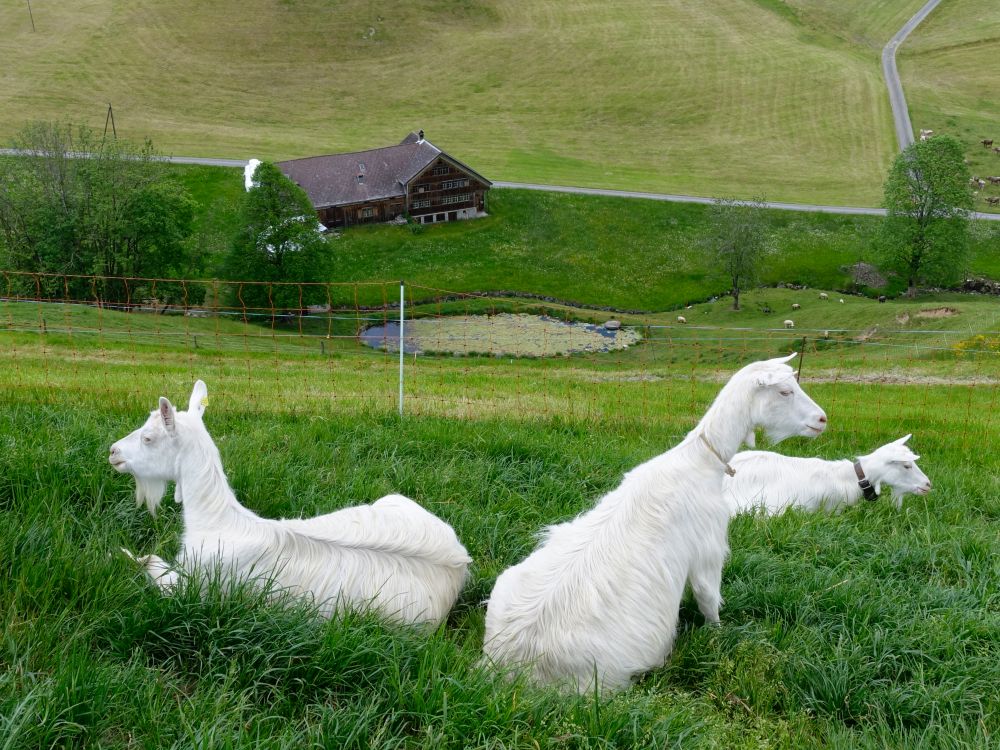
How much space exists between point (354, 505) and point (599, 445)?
3.76m

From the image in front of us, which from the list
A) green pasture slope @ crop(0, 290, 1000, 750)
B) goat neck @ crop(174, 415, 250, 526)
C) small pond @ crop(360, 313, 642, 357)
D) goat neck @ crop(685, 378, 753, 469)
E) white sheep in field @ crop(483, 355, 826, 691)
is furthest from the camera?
small pond @ crop(360, 313, 642, 357)

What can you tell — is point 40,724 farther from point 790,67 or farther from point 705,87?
point 790,67

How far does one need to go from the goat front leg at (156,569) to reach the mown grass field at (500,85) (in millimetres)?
78011

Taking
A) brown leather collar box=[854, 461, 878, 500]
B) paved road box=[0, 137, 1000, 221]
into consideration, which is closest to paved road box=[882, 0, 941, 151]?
paved road box=[0, 137, 1000, 221]

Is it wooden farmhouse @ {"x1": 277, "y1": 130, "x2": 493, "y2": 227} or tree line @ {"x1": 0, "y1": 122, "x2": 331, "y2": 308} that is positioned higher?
wooden farmhouse @ {"x1": 277, "y1": 130, "x2": 493, "y2": 227}

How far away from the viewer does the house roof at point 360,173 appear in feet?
232

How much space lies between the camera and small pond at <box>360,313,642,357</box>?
45.2 m

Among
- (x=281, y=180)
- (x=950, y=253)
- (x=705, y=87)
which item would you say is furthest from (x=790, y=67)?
(x=281, y=180)

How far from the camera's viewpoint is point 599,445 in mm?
10008

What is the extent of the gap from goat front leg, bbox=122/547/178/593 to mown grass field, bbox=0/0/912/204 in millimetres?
78011

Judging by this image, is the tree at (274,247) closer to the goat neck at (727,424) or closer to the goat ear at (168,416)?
the goat ear at (168,416)

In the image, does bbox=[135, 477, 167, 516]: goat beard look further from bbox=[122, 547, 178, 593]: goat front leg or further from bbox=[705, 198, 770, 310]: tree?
bbox=[705, 198, 770, 310]: tree

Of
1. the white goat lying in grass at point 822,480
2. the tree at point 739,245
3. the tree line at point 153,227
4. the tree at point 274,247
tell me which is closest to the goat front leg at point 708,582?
the white goat lying in grass at point 822,480

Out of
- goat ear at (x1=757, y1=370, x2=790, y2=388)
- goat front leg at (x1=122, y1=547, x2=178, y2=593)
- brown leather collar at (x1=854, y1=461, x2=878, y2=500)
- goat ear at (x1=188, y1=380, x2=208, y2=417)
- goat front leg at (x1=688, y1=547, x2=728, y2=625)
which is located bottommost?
brown leather collar at (x1=854, y1=461, x2=878, y2=500)
